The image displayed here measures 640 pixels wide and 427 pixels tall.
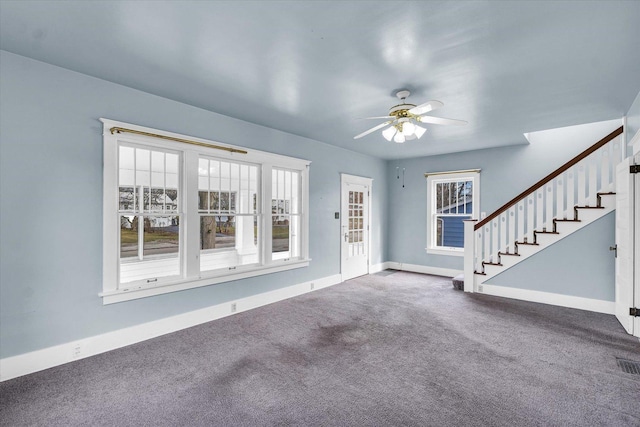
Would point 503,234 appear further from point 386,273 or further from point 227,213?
point 227,213

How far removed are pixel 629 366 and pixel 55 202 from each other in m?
5.52

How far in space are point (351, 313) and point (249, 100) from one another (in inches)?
123

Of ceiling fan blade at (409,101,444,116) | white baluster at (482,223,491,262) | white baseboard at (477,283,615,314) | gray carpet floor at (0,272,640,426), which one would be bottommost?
gray carpet floor at (0,272,640,426)

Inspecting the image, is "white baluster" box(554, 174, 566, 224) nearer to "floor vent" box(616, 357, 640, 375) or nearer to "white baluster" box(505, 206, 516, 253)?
"white baluster" box(505, 206, 516, 253)

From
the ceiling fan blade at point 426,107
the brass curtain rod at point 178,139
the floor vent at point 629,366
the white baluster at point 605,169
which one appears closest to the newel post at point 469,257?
the white baluster at point 605,169

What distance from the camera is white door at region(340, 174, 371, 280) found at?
630cm

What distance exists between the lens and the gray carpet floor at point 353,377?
2.15m

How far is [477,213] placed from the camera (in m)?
6.29

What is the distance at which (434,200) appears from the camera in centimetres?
704

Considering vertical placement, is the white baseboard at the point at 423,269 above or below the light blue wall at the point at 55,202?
below

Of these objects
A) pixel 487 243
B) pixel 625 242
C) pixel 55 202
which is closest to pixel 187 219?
pixel 55 202

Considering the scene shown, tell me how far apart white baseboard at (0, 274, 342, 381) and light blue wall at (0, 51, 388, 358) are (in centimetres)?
6

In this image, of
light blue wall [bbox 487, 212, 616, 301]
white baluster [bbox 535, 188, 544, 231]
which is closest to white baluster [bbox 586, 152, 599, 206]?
light blue wall [bbox 487, 212, 616, 301]

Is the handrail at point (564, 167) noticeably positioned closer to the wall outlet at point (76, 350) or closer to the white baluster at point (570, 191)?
the white baluster at point (570, 191)
